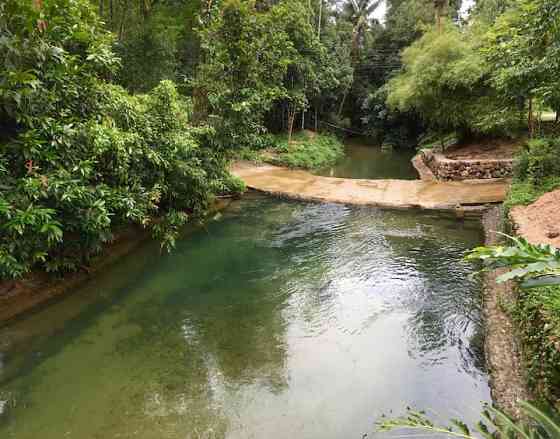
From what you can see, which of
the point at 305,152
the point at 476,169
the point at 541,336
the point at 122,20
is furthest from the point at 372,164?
the point at 541,336

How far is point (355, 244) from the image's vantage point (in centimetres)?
868

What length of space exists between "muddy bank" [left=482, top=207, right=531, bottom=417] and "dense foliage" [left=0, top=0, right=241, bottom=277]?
4849 millimetres

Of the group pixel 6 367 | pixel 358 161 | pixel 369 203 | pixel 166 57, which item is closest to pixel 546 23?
pixel 369 203

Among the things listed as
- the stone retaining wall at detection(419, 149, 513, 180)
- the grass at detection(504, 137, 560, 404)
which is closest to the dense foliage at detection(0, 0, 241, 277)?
the grass at detection(504, 137, 560, 404)

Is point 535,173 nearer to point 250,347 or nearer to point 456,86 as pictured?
point 456,86

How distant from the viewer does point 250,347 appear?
5180mm

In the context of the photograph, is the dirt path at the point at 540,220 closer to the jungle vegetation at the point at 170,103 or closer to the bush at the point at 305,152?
the jungle vegetation at the point at 170,103

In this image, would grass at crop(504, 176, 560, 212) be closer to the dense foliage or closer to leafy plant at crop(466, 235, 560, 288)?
leafy plant at crop(466, 235, 560, 288)

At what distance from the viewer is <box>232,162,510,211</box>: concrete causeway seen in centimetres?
1064

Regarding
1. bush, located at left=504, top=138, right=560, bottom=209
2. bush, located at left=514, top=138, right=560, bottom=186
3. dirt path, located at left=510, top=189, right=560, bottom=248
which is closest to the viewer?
dirt path, located at left=510, top=189, right=560, bottom=248

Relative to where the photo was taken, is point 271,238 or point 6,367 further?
point 271,238

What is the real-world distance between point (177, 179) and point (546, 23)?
6412 mm

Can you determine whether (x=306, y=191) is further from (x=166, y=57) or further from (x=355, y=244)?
(x=166, y=57)

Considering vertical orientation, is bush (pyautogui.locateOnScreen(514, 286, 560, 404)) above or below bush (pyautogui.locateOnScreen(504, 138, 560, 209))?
below
